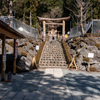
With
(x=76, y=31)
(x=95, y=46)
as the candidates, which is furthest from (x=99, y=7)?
(x=95, y=46)

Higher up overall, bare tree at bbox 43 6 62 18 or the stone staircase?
bare tree at bbox 43 6 62 18

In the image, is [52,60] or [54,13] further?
[54,13]

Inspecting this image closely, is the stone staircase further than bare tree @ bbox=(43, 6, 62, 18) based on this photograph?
No

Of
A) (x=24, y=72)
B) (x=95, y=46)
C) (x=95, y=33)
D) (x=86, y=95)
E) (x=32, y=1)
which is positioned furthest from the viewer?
(x=32, y=1)

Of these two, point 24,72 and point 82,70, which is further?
point 82,70

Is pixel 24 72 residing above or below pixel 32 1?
below

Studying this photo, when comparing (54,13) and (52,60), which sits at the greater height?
(54,13)

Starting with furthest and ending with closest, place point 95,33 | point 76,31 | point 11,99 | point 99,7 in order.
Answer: point 99,7
point 76,31
point 95,33
point 11,99

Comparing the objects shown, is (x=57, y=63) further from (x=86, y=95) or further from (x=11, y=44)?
(x=86, y=95)

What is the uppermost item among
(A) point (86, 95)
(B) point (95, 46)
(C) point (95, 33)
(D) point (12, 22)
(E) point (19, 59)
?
(D) point (12, 22)

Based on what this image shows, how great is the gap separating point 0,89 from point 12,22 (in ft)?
34.8

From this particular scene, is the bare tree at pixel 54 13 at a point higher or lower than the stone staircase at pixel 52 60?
higher

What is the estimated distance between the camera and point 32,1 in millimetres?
30312

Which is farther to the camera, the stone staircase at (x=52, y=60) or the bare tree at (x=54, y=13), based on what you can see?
the bare tree at (x=54, y=13)
